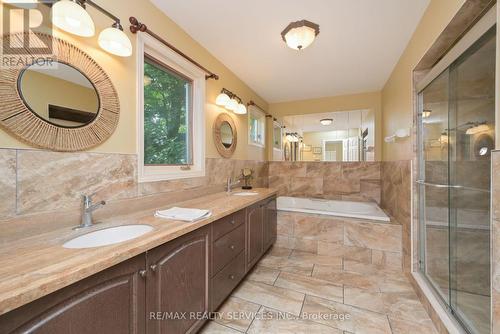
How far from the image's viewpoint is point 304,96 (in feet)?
12.1

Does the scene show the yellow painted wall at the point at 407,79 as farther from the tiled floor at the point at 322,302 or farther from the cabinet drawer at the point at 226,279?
the cabinet drawer at the point at 226,279

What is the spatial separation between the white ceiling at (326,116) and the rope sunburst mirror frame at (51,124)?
3242mm

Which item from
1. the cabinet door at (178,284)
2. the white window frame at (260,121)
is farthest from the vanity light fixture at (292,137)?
the cabinet door at (178,284)

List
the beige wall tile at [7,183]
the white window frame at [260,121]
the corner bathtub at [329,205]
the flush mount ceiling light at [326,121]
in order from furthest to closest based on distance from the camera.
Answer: the flush mount ceiling light at [326,121] < the white window frame at [260,121] < the corner bathtub at [329,205] < the beige wall tile at [7,183]

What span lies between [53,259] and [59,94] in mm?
Result: 869

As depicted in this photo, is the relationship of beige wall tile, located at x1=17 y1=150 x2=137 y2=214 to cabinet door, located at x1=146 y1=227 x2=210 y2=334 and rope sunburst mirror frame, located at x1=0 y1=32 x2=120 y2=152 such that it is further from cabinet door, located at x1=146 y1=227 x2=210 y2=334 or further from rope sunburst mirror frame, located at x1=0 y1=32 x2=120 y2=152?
cabinet door, located at x1=146 y1=227 x2=210 y2=334

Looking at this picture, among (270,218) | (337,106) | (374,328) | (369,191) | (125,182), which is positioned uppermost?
(337,106)

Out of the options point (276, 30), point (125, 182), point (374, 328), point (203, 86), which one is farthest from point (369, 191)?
point (125, 182)

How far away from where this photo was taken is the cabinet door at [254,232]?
1974 millimetres

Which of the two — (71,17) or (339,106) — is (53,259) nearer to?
(71,17)

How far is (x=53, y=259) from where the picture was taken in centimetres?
75

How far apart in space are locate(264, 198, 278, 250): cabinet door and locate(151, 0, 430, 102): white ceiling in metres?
1.77

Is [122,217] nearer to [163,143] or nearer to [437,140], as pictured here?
[163,143]

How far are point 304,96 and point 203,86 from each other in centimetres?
218
